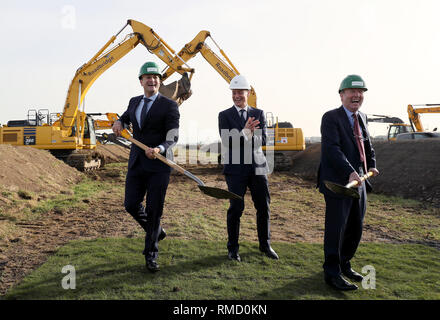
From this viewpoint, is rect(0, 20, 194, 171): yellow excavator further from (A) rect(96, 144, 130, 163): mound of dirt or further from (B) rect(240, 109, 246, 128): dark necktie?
(B) rect(240, 109, 246, 128): dark necktie

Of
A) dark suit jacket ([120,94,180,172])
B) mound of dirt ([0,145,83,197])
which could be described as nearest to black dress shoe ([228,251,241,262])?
dark suit jacket ([120,94,180,172])

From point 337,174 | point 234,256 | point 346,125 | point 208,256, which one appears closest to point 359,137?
point 346,125

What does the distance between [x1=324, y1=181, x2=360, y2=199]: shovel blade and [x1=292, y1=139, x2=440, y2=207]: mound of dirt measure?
26.2ft

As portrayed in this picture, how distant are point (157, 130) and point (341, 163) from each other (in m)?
2.09

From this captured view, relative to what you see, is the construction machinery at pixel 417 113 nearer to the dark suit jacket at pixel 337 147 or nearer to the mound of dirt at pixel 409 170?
the mound of dirt at pixel 409 170

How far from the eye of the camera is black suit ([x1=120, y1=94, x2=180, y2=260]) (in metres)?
3.93

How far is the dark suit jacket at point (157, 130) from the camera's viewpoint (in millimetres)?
3934

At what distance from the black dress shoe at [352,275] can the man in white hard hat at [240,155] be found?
2.96ft

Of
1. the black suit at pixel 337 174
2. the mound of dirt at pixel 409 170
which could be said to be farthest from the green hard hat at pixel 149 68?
the mound of dirt at pixel 409 170

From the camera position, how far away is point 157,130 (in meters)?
4.01

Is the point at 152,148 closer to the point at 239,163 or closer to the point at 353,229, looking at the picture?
the point at 239,163

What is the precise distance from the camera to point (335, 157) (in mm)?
3416
